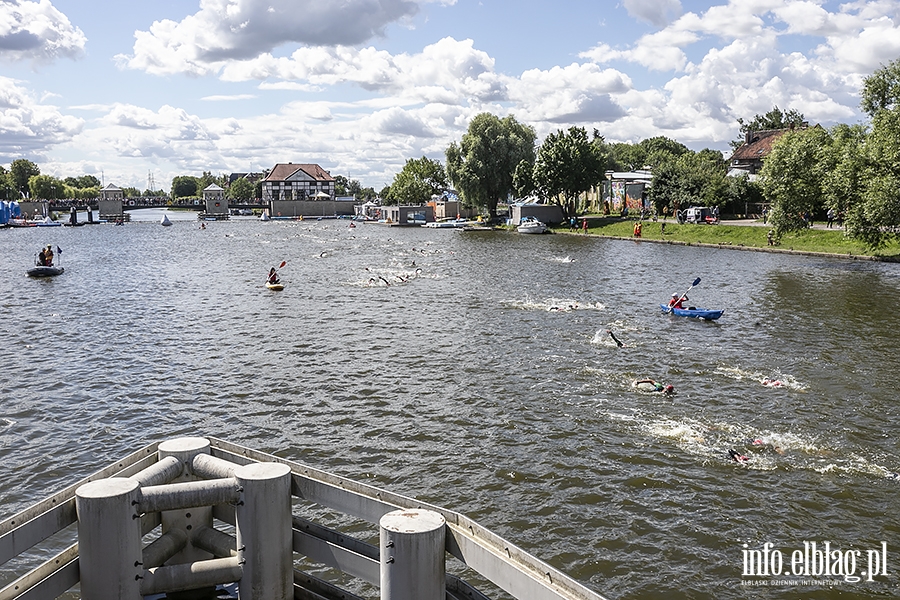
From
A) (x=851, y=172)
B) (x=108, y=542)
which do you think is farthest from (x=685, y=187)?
(x=108, y=542)

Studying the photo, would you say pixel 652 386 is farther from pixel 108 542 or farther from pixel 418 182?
pixel 418 182

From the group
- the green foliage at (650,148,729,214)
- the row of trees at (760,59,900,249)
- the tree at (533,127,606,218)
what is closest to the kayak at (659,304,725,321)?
the row of trees at (760,59,900,249)

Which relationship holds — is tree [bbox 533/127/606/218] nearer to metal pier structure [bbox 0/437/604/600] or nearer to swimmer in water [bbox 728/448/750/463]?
swimmer in water [bbox 728/448/750/463]

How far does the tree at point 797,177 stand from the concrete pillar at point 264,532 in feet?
200

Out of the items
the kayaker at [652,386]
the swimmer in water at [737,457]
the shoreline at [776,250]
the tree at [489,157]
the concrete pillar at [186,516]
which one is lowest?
the swimmer in water at [737,457]

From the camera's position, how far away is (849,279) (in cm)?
5019

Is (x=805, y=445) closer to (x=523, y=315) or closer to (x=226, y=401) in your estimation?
(x=226, y=401)

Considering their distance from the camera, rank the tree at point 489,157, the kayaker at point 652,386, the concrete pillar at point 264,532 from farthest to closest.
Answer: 1. the tree at point 489,157
2. the kayaker at point 652,386
3. the concrete pillar at point 264,532

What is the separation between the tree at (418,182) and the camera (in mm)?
178125

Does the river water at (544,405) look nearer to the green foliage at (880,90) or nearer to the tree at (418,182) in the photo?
the green foliage at (880,90)

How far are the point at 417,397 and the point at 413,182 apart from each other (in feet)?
520

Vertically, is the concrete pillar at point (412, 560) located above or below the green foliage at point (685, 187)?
below

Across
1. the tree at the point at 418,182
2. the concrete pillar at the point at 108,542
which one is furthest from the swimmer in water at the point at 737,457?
the tree at the point at 418,182

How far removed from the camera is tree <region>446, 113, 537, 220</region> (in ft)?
383
